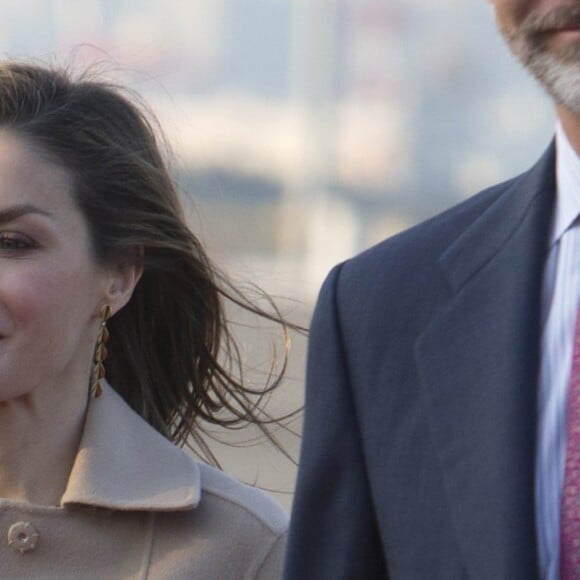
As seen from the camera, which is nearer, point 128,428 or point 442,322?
point 442,322

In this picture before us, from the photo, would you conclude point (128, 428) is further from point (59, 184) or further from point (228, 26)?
point (228, 26)

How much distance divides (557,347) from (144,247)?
1613 mm

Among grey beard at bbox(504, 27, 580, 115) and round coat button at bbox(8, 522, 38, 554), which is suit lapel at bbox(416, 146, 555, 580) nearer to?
grey beard at bbox(504, 27, 580, 115)

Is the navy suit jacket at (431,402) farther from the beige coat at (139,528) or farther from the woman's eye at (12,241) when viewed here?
the woman's eye at (12,241)

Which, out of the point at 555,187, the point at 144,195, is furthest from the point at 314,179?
the point at 555,187

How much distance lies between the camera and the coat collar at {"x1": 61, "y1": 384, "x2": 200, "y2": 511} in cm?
369

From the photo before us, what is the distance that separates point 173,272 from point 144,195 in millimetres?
167

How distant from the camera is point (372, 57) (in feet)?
62.3

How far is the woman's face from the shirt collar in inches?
49.9

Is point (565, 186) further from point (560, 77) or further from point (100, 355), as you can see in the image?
point (100, 355)

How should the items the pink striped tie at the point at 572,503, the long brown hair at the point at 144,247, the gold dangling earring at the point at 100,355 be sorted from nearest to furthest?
the pink striped tie at the point at 572,503 < the gold dangling earring at the point at 100,355 < the long brown hair at the point at 144,247

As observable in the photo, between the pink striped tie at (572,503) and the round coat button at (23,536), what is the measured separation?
1.43m

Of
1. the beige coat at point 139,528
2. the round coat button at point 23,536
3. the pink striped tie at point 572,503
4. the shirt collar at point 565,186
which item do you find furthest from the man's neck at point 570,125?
the round coat button at point 23,536

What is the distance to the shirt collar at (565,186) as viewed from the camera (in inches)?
104
